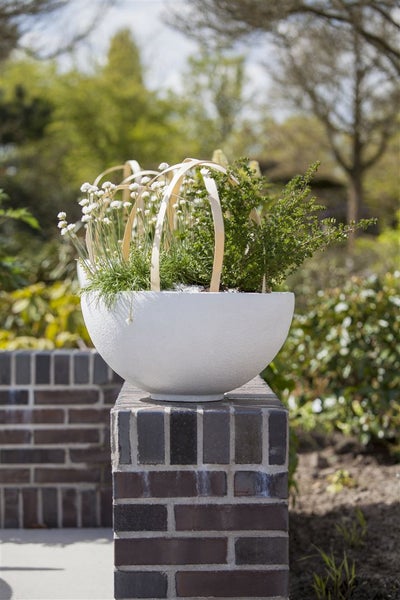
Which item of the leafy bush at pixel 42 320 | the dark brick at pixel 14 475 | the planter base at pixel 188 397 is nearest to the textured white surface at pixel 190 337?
the planter base at pixel 188 397

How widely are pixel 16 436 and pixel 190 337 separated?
4.71 feet

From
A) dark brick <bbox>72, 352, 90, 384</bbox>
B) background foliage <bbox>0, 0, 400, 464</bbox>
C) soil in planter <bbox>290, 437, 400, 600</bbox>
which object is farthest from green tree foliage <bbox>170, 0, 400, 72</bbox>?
dark brick <bbox>72, 352, 90, 384</bbox>

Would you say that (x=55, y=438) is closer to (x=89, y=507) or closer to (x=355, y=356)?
(x=89, y=507)

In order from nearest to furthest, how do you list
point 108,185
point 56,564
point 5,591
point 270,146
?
point 108,185
point 5,591
point 56,564
point 270,146

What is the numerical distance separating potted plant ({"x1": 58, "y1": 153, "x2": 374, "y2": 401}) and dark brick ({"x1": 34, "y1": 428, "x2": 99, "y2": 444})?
986 millimetres

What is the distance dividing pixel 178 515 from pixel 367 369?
7.57ft

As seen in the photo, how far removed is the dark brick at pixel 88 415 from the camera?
2947mm

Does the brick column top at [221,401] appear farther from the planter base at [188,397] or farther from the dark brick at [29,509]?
the dark brick at [29,509]

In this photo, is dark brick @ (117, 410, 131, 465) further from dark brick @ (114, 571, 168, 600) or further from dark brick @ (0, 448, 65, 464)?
dark brick @ (0, 448, 65, 464)

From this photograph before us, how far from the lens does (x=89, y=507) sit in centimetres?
296

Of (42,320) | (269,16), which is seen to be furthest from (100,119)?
(42,320)

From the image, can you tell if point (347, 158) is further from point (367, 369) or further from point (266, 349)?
point (266, 349)

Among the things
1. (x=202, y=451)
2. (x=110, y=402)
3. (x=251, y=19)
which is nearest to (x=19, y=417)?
(x=110, y=402)

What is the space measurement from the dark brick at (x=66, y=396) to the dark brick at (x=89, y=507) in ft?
1.18
